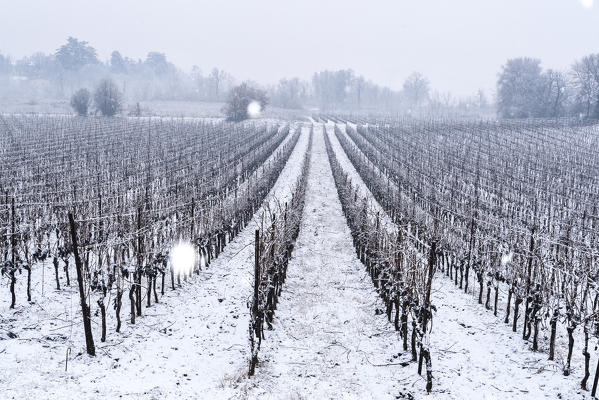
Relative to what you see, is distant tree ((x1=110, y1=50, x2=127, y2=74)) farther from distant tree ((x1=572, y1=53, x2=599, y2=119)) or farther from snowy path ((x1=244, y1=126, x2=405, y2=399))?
snowy path ((x1=244, y1=126, x2=405, y2=399))

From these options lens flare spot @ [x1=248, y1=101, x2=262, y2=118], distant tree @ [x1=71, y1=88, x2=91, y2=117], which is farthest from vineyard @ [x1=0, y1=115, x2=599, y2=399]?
distant tree @ [x1=71, y1=88, x2=91, y2=117]

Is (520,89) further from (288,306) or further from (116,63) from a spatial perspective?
(116,63)

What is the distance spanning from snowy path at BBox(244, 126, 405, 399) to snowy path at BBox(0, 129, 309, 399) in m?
0.97

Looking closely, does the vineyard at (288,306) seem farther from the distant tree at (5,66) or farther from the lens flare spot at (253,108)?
the distant tree at (5,66)

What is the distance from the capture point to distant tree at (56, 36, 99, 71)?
5502 inches

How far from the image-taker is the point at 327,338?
11.9 metres

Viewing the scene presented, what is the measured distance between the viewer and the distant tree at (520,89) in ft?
288

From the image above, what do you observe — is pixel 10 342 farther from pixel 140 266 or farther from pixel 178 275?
pixel 178 275

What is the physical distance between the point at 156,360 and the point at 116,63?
19078 cm

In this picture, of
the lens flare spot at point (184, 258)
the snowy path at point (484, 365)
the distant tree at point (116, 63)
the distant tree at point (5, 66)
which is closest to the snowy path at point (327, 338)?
the snowy path at point (484, 365)

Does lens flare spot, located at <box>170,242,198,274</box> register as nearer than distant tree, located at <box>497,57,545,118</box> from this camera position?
Yes

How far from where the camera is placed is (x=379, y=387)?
9734 millimetres

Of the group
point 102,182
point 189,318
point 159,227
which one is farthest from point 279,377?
point 102,182

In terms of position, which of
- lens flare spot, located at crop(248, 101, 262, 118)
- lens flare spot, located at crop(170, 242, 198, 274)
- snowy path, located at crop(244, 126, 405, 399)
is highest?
lens flare spot, located at crop(248, 101, 262, 118)
